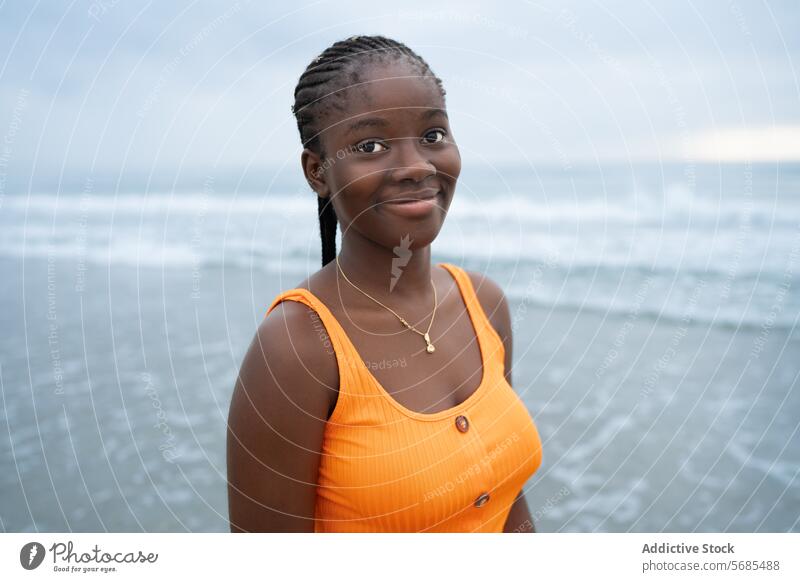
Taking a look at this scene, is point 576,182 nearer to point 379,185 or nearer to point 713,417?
point 713,417

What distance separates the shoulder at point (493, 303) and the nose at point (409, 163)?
62 centimetres

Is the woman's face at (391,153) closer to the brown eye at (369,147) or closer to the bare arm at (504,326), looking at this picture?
the brown eye at (369,147)

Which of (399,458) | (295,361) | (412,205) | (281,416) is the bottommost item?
(399,458)

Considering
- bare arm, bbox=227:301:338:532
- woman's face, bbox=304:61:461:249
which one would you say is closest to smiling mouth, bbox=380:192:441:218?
woman's face, bbox=304:61:461:249

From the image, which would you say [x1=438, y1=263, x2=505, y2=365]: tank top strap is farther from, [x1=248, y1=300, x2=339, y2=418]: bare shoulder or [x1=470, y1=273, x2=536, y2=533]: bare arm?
[x1=248, y1=300, x2=339, y2=418]: bare shoulder

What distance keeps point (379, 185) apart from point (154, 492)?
3.60 metres

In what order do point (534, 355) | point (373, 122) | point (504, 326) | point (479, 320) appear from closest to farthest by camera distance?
point (373, 122)
point (479, 320)
point (504, 326)
point (534, 355)

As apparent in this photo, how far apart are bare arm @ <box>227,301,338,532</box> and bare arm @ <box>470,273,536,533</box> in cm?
68

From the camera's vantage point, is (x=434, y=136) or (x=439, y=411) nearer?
(x=434, y=136)

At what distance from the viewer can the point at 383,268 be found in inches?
68.9
